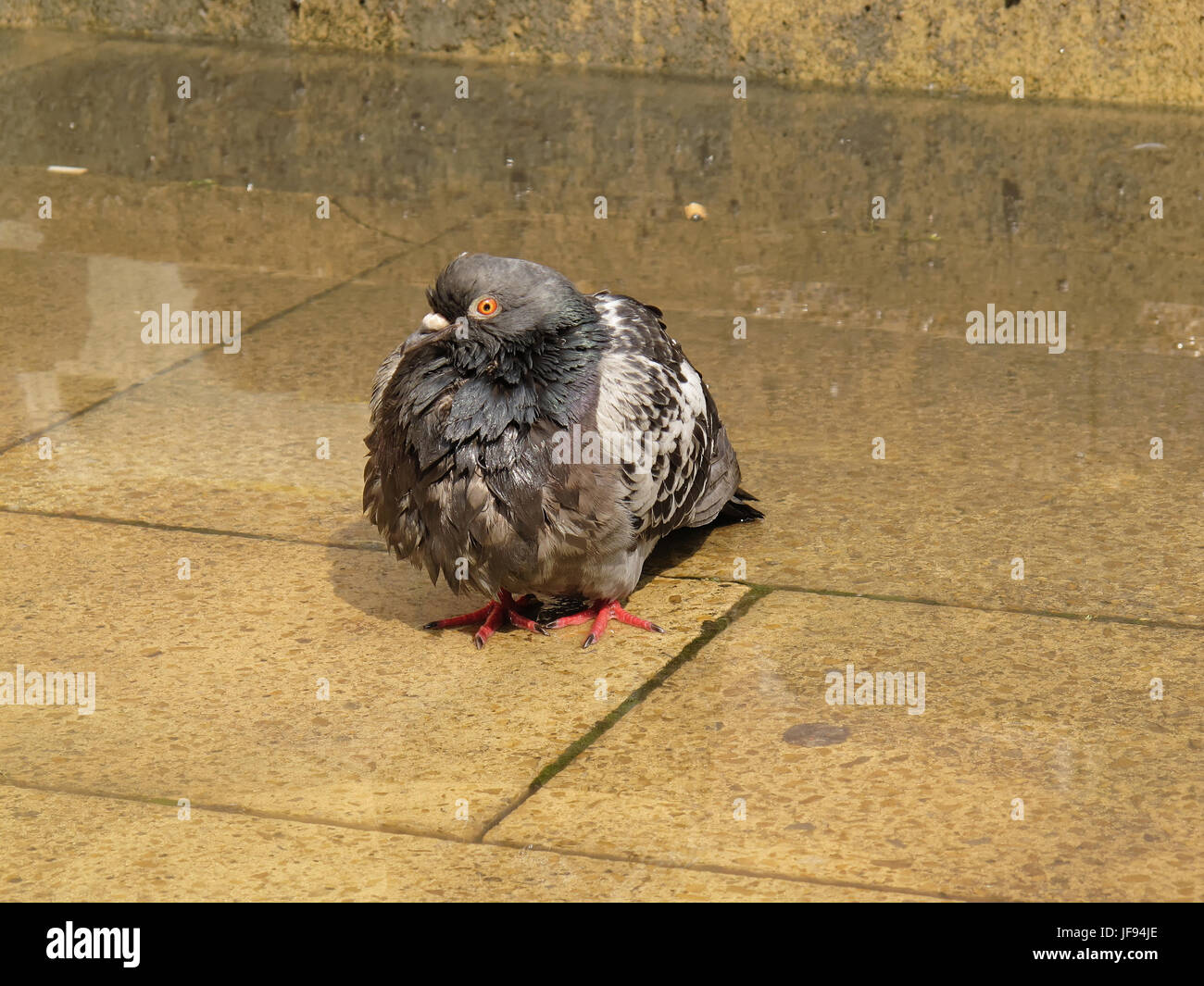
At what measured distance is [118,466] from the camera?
6.18 m

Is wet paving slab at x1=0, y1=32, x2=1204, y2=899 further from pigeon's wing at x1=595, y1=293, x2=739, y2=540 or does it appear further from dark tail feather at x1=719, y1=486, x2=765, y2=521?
pigeon's wing at x1=595, y1=293, x2=739, y2=540

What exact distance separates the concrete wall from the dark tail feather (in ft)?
18.9

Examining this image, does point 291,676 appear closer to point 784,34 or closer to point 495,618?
point 495,618

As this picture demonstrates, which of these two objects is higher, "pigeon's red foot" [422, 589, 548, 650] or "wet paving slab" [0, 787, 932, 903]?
"pigeon's red foot" [422, 589, 548, 650]

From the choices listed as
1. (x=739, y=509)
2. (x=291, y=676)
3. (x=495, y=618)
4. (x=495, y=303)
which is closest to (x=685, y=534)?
(x=739, y=509)

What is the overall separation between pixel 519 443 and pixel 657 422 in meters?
0.46

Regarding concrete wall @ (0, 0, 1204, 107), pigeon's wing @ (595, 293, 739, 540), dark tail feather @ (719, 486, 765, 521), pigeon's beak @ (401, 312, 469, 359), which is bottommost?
dark tail feather @ (719, 486, 765, 521)

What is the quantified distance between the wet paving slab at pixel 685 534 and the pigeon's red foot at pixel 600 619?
0.05 m

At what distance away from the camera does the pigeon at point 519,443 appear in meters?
4.74

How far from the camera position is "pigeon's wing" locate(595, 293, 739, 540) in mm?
4871

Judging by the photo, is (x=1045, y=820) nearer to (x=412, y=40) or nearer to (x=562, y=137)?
(x=562, y=137)

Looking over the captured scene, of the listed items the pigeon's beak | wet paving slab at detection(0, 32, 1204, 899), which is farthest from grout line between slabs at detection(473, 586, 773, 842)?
the pigeon's beak

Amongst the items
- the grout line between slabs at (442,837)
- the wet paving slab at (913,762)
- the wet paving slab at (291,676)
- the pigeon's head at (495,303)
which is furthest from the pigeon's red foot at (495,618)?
the grout line between slabs at (442,837)

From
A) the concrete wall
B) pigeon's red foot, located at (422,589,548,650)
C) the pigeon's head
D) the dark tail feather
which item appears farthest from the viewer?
the concrete wall
